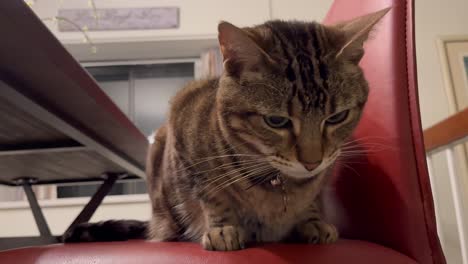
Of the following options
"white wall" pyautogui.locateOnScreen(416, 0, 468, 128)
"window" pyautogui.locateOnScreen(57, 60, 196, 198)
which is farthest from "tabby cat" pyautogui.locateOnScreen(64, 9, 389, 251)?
"window" pyautogui.locateOnScreen(57, 60, 196, 198)

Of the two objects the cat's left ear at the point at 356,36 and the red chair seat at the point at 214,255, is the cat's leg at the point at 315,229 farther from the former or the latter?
the cat's left ear at the point at 356,36

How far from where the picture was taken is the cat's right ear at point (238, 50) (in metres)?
0.63

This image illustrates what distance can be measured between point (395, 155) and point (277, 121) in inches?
7.4

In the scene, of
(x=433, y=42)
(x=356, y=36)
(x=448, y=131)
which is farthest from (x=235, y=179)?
(x=433, y=42)

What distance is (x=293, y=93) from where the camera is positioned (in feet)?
2.06

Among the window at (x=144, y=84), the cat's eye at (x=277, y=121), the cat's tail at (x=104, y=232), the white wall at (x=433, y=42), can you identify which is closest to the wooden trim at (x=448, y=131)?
the cat's eye at (x=277, y=121)

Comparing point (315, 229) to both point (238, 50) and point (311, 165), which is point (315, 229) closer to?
point (311, 165)

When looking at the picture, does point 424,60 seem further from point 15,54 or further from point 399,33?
point 15,54

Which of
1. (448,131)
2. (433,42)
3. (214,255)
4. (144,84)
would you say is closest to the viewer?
(214,255)

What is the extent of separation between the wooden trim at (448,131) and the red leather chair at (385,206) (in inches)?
29.7

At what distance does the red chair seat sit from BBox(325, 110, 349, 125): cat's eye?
0.21 meters

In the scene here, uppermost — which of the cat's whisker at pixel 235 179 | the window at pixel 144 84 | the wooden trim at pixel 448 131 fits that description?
the window at pixel 144 84

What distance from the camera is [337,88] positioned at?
0.66 metres

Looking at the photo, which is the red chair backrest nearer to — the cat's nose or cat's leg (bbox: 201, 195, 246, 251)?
the cat's nose
